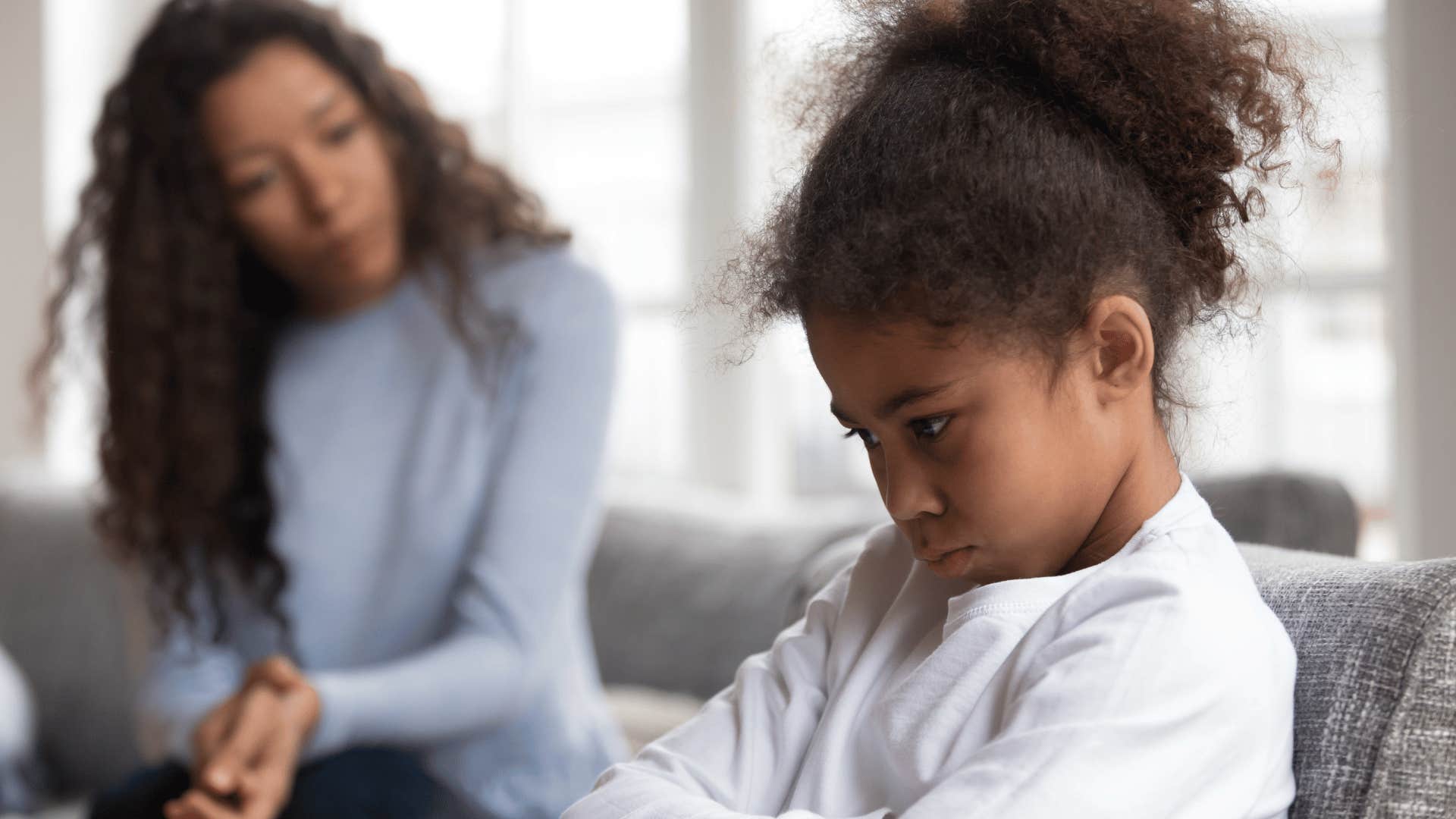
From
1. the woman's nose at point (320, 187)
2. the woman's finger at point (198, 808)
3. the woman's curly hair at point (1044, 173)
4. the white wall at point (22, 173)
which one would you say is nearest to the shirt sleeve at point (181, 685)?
the woman's finger at point (198, 808)

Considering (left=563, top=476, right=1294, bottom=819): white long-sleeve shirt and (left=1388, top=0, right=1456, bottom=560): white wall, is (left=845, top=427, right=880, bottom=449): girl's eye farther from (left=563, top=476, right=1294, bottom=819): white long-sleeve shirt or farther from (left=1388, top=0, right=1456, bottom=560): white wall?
(left=1388, top=0, right=1456, bottom=560): white wall

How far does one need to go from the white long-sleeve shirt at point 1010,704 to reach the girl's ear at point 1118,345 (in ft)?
0.26

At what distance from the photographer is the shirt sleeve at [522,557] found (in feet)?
4.58

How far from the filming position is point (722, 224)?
288 cm

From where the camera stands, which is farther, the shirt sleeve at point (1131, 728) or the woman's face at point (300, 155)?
the woman's face at point (300, 155)

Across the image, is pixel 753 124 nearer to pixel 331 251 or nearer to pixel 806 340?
pixel 331 251

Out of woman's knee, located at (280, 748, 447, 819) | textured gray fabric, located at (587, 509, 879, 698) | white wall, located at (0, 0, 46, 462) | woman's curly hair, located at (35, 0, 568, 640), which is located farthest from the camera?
white wall, located at (0, 0, 46, 462)

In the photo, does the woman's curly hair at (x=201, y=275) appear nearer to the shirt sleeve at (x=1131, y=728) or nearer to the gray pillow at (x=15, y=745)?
the gray pillow at (x=15, y=745)

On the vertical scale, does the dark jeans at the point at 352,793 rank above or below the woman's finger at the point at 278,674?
below

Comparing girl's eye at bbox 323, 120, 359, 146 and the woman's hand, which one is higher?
girl's eye at bbox 323, 120, 359, 146

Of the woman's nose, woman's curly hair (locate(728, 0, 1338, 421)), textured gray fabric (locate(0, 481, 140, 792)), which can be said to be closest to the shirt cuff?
the woman's nose

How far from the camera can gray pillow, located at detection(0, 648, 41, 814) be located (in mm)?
2396

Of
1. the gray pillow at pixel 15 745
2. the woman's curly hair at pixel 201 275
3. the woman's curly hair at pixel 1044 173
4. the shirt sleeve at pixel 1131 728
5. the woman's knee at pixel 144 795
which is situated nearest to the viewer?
the shirt sleeve at pixel 1131 728

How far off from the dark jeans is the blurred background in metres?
0.54
